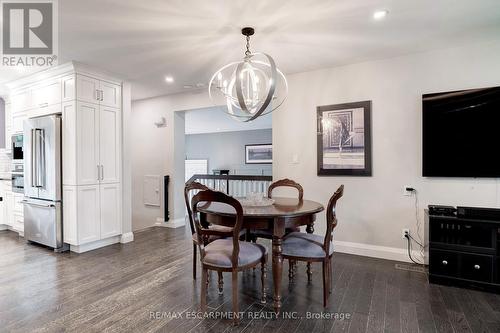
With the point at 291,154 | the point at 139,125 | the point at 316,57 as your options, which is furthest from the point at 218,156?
the point at 316,57

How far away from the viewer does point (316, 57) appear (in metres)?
3.30

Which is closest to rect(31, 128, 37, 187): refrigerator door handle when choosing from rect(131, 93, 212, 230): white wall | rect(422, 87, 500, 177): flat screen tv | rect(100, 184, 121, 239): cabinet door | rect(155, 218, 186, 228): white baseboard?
rect(100, 184, 121, 239): cabinet door

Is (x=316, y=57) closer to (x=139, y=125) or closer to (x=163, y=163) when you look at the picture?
(x=163, y=163)

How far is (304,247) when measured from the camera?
228 centimetres

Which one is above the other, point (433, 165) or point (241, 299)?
point (433, 165)

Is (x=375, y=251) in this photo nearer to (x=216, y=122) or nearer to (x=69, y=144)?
(x=69, y=144)

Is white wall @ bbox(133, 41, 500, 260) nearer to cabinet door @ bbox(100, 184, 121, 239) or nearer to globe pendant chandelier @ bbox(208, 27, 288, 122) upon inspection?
globe pendant chandelier @ bbox(208, 27, 288, 122)

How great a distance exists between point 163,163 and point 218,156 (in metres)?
5.06

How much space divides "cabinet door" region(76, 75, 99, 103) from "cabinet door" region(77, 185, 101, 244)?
1176 millimetres

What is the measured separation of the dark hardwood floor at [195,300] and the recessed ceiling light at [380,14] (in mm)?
2451

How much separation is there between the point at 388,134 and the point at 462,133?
717mm

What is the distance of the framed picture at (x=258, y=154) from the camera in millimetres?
9267

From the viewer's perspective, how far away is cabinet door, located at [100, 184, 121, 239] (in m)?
3.84

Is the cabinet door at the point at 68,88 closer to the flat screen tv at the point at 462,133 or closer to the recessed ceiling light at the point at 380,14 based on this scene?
the recessed ceiling light at the point at 380,14
